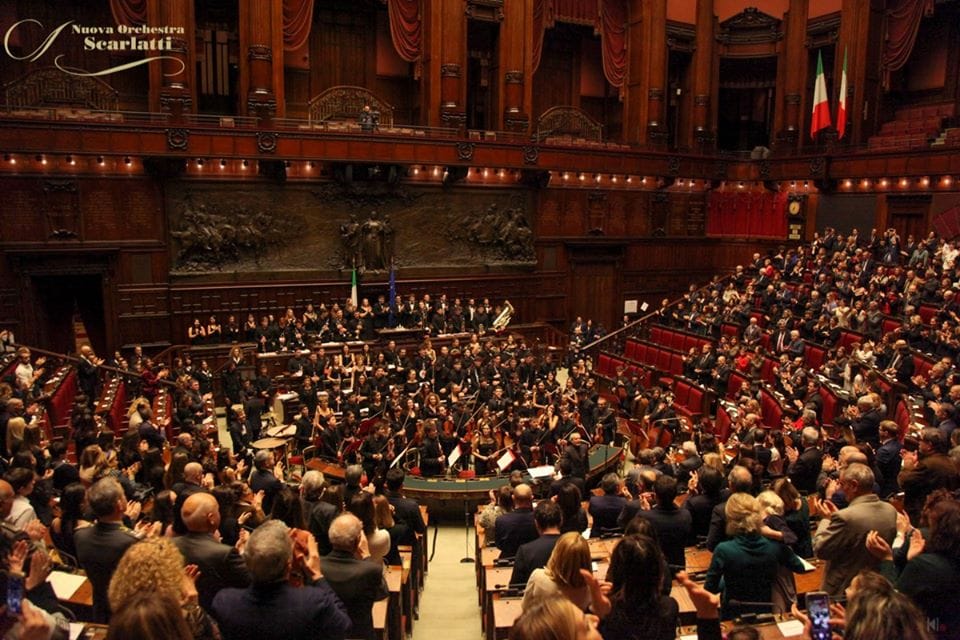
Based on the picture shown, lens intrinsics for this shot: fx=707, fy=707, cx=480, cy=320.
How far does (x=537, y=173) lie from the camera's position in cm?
2056

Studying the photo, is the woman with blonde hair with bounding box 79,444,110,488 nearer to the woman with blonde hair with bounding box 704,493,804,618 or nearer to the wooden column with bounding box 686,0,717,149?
the woman with blonde hair with bounding box 704,493,804,618

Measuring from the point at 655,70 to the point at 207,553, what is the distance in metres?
22.3

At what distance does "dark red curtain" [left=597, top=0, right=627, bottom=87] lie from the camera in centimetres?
2303

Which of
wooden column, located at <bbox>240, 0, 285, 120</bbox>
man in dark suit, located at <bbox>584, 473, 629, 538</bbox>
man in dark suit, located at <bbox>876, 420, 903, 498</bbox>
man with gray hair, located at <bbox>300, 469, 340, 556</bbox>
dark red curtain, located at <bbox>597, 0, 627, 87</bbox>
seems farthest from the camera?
dark red curtain, located at <bbox>597, 0, 627, 87</bbox>

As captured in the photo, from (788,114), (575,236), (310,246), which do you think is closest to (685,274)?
(575,236)

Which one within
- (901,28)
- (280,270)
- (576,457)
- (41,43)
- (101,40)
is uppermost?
(901,28)

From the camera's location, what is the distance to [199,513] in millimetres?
3662

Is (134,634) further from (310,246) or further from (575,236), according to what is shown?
(575,236)

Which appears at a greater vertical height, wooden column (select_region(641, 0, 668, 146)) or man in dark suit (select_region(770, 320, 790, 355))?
wooden column (select_region(641, 0, 668, 146))

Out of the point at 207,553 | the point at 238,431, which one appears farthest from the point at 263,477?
the point at 238,431

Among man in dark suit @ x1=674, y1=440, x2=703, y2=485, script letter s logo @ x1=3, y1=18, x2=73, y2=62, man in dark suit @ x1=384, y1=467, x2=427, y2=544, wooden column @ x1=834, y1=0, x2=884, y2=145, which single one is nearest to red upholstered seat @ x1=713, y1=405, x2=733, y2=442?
A: man in dark suit @ x1=674, y1=440, x2=703, y2=485

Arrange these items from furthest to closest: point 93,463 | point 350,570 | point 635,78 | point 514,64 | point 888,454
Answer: point 635,78 → point 514,64 → point 888,454 → point 93,463 → point 350,570

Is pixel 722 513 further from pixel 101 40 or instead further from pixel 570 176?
pixel 101 40

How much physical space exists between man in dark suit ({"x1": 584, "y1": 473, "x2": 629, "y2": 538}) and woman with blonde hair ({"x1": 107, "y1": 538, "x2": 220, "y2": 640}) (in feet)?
11.6
